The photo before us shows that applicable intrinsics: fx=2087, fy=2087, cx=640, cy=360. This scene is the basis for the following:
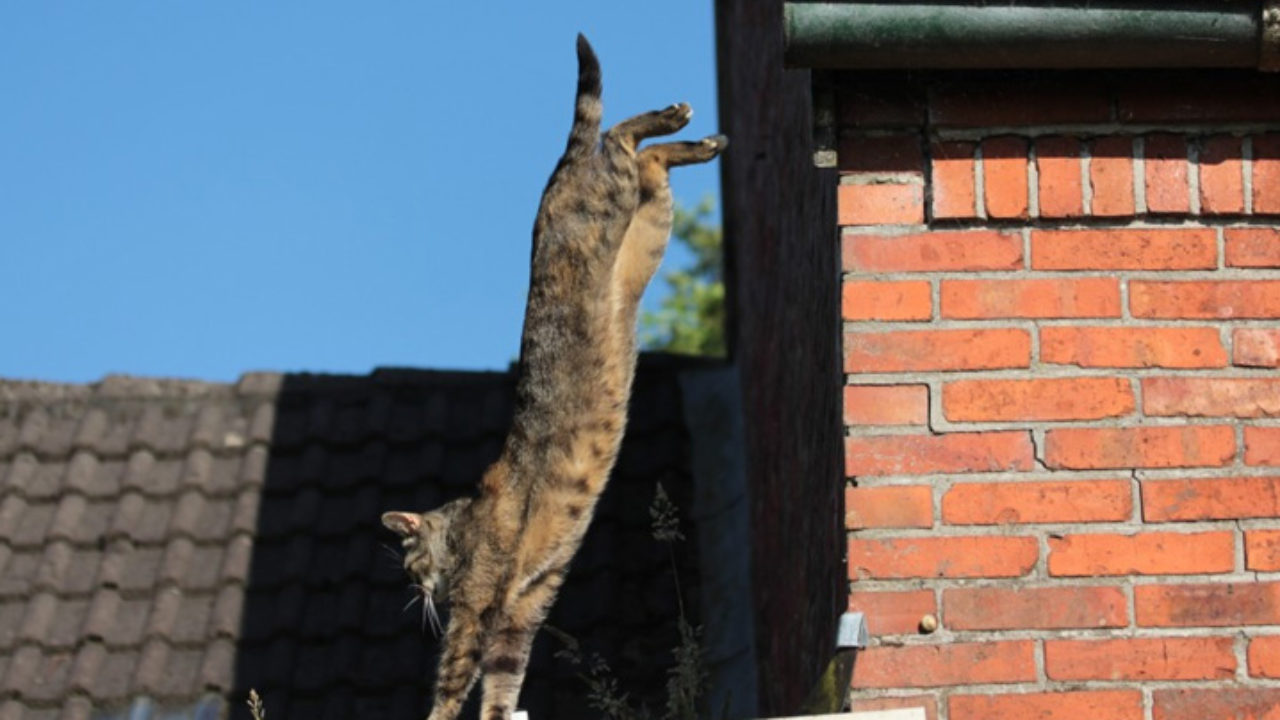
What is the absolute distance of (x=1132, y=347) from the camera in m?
4.86

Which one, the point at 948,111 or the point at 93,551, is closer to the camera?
the point at 948,111

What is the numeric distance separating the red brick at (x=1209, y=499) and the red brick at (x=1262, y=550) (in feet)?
0.14

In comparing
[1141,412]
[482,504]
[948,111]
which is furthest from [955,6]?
[482,504]

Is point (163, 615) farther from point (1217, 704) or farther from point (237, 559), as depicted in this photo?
point (1217, 704)

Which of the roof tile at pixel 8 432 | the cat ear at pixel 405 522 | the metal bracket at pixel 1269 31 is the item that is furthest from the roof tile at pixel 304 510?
the metal bracket at pixel 1269 31

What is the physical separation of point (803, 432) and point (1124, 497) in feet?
6.57

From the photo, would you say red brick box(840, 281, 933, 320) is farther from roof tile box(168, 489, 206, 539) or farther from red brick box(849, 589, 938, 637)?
roof tile box(168, 489, 206, 539)

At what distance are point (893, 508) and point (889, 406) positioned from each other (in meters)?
0.24

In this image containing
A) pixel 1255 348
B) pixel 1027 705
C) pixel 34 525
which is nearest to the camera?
pixel 1027 705

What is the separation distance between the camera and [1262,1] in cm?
473

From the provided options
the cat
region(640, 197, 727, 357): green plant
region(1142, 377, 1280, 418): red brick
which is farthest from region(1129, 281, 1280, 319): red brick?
region(640, 197, 727, 357): green plant

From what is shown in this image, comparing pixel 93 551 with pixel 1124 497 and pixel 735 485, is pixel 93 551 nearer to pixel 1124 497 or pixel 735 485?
pixel 735 485

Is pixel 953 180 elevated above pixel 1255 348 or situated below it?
above

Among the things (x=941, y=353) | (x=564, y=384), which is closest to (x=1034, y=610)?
(x=941, y=353)
